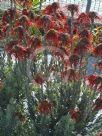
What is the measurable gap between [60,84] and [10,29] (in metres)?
0.83

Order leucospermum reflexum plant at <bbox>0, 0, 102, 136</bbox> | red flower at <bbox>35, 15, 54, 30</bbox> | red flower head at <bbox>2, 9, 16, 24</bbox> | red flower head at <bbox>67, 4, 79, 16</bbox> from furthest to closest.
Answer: red flower head at <bbox>2, 9, 16, 24</bbox> → red flower head at <bbox>67, 4, 79, 16</bbox> → red flower at <bbox>35, 15, 54, 30</bbox> → leucospermum reflexum plant at <bbox>0, 0, 102, 136</bbox>

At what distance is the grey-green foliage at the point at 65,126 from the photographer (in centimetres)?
409

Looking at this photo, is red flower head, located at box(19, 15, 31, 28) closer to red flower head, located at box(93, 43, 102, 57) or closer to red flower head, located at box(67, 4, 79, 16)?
red flower head, located at box(67, 4, 79, 16)

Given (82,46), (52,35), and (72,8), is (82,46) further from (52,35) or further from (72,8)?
(72,8)

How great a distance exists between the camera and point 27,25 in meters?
4.64

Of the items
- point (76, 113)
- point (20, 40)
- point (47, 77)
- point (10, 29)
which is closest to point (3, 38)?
point (10, 29)

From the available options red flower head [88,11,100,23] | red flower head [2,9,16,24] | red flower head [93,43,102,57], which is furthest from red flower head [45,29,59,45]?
red flower head [2,9,16,24]

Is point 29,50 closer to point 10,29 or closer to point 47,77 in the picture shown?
point 47,77

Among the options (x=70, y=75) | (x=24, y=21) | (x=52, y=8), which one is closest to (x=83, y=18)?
(x=52, y=8)

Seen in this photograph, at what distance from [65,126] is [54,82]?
28.2 inches

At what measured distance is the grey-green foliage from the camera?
4094 millimetres

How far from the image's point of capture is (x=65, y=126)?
4.11 m

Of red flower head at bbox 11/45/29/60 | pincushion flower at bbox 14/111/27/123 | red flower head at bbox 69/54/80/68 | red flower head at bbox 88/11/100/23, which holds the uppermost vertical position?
red flower head at bbox 88/11/100/23

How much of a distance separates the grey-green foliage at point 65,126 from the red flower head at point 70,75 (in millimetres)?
360
